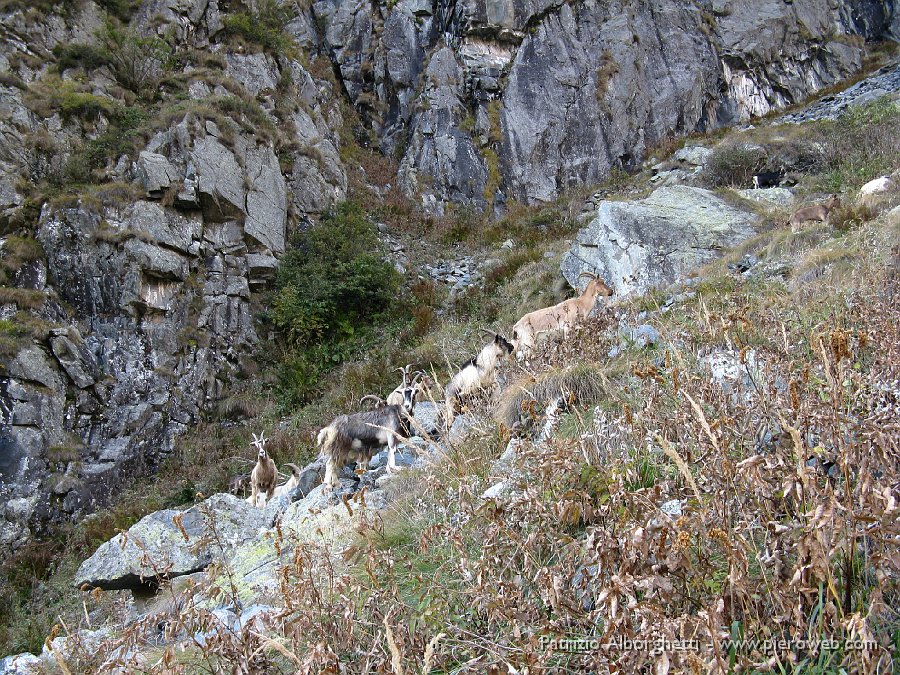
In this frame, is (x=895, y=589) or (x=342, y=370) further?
(x=342, y=370)

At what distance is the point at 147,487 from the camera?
898cm

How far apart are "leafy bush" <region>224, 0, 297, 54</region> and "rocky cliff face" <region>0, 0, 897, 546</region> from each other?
0.13m

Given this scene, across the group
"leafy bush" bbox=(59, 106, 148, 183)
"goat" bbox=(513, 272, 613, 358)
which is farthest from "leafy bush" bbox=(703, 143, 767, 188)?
"leafy bush" bbox=(59, 106, 148, 183)

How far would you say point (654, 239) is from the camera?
922 cm

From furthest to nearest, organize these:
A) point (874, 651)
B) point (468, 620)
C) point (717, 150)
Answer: point (717, 150), point (468, 620), point (874, 651)

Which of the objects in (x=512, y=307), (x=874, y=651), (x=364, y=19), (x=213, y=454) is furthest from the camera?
(x=364, y=19)

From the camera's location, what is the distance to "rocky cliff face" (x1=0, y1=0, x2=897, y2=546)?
31.4 feet

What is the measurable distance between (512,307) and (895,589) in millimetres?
10425

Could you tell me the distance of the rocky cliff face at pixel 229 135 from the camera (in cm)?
956

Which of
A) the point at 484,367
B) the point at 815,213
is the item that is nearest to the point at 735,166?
the point at 815,213

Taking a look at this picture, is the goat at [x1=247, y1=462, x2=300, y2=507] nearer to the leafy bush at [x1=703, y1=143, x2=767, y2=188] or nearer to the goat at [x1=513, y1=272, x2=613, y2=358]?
the goat at [x1=513, y1=272, x2=613, y2=358]

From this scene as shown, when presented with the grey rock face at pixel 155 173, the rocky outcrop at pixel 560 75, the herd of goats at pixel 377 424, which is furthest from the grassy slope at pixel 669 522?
the rocky outcrop at pixel 560 75

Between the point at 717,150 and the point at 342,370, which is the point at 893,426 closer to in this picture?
the point at 342,370

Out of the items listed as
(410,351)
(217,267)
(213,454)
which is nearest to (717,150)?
(410,351)
